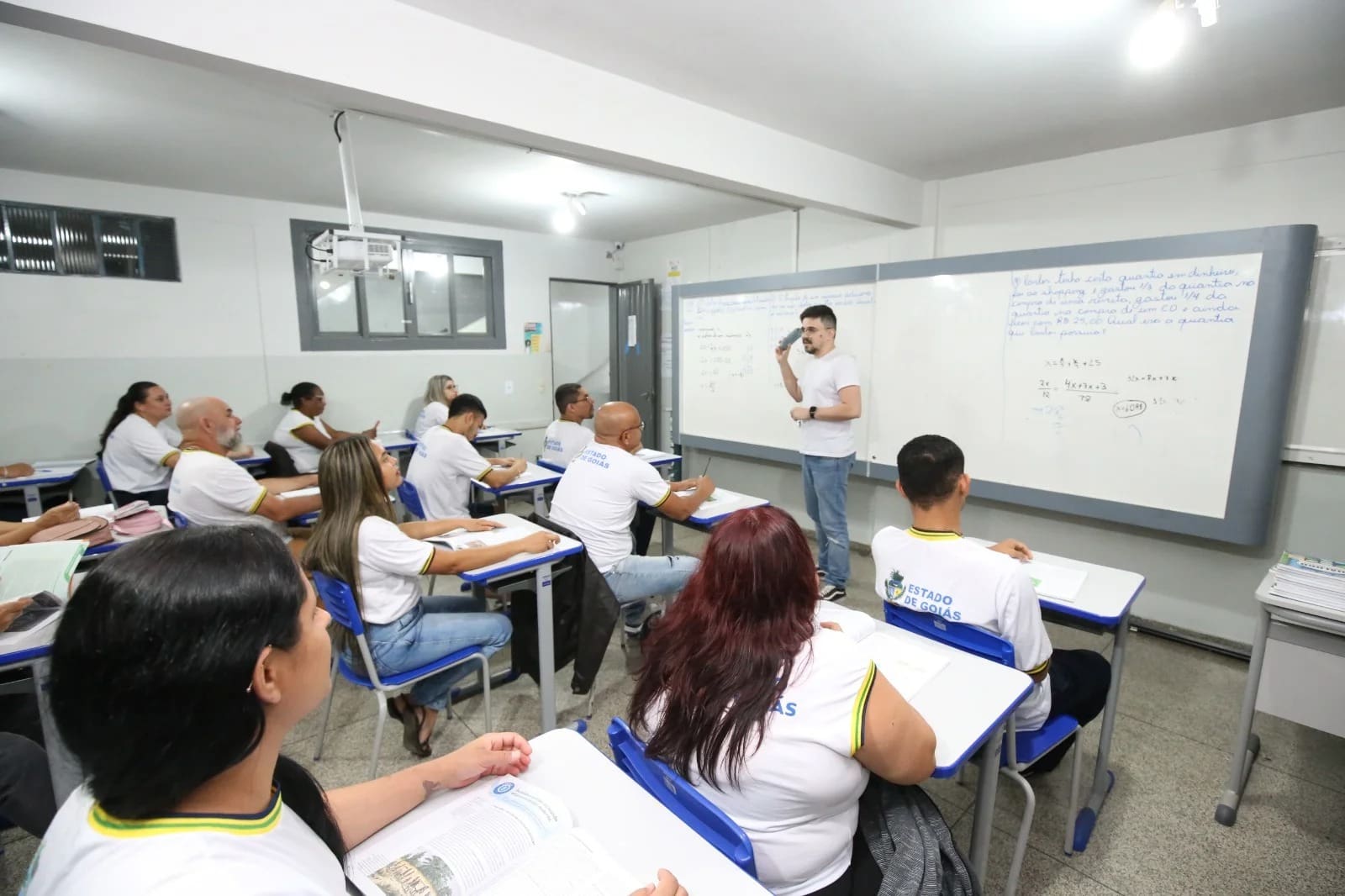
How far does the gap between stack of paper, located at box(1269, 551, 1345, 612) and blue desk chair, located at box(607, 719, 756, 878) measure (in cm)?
182

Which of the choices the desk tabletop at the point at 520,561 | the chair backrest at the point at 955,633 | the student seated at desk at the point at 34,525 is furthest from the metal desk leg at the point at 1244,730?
the student seated at desk at the point at 34,525

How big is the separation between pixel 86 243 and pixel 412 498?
3064mm

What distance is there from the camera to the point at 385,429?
548cm

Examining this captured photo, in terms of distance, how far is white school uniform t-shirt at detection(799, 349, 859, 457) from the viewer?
3.63m

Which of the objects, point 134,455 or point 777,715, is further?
point 134,455

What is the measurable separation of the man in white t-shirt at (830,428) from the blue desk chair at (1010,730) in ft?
6.01

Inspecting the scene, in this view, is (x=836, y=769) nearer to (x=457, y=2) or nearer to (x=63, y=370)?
(x=457, y=2)

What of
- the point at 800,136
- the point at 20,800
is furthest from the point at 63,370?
the point at 800,136

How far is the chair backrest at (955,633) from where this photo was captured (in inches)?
59.9

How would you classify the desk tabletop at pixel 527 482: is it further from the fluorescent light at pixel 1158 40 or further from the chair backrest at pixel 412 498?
the fluorescent light at pixel 1158 40

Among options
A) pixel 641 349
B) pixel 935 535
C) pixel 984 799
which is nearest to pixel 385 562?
pixel 935 535

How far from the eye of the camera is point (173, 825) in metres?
0.61

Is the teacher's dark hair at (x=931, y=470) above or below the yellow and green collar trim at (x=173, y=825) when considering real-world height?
above

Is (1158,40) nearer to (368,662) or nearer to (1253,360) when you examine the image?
(1253,360)
